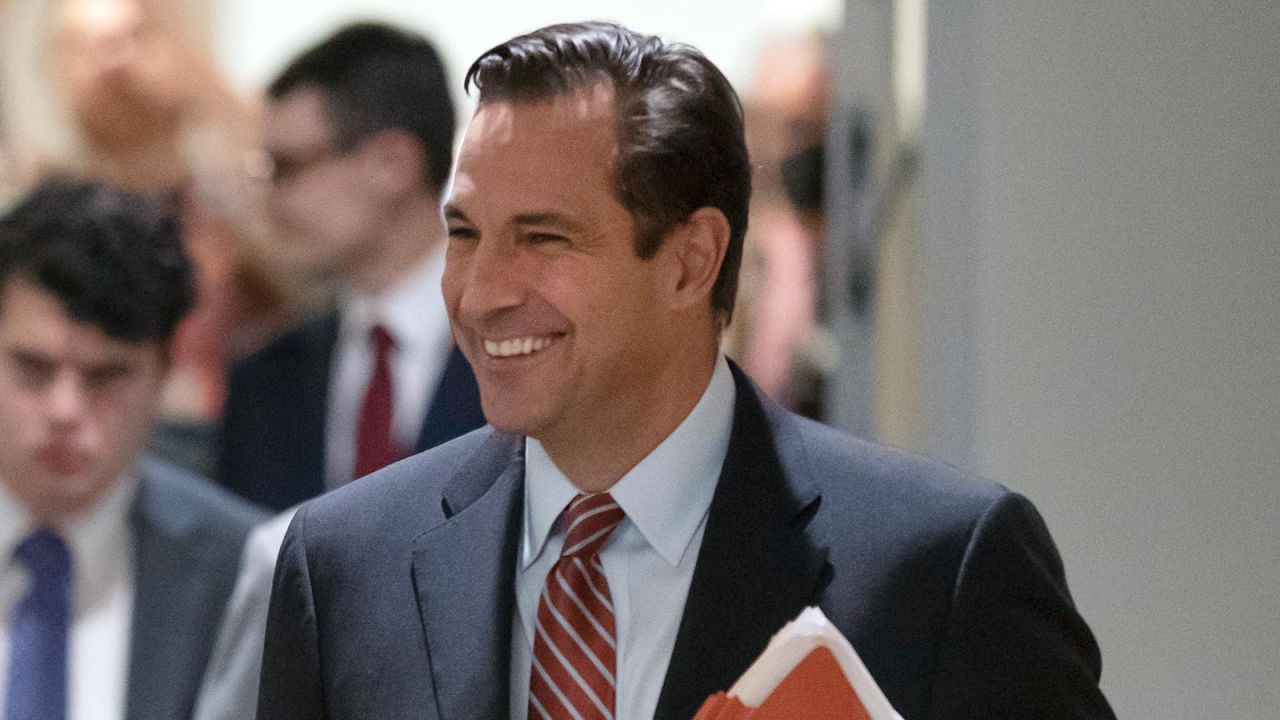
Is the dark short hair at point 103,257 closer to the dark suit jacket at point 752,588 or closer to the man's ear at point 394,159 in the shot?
the man's ear at point 394,159

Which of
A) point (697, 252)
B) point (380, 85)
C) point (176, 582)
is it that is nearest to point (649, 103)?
point (697, 252)

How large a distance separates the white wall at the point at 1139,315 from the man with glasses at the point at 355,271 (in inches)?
46.0

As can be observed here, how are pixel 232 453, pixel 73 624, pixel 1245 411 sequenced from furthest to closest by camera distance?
pixel 232 453 → pixel 73 624 → pixel 1245 411

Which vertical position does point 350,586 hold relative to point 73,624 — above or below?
above

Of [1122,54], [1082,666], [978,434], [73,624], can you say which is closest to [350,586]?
[1082,666]

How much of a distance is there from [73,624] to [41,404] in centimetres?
36

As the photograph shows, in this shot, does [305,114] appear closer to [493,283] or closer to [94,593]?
[94,593]

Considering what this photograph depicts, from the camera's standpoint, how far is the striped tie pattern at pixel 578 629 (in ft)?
5.01

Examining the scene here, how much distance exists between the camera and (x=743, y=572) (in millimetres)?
1556

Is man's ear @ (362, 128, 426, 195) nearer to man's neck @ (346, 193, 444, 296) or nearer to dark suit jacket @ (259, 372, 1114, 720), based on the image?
man's neck @ (346, 193, 444, 296)

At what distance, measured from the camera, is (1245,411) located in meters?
2.31

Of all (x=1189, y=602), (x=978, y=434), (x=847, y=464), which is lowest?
(x=1189, y=602)

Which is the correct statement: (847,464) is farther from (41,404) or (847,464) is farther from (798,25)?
(798,25)

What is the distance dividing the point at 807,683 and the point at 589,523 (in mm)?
389
